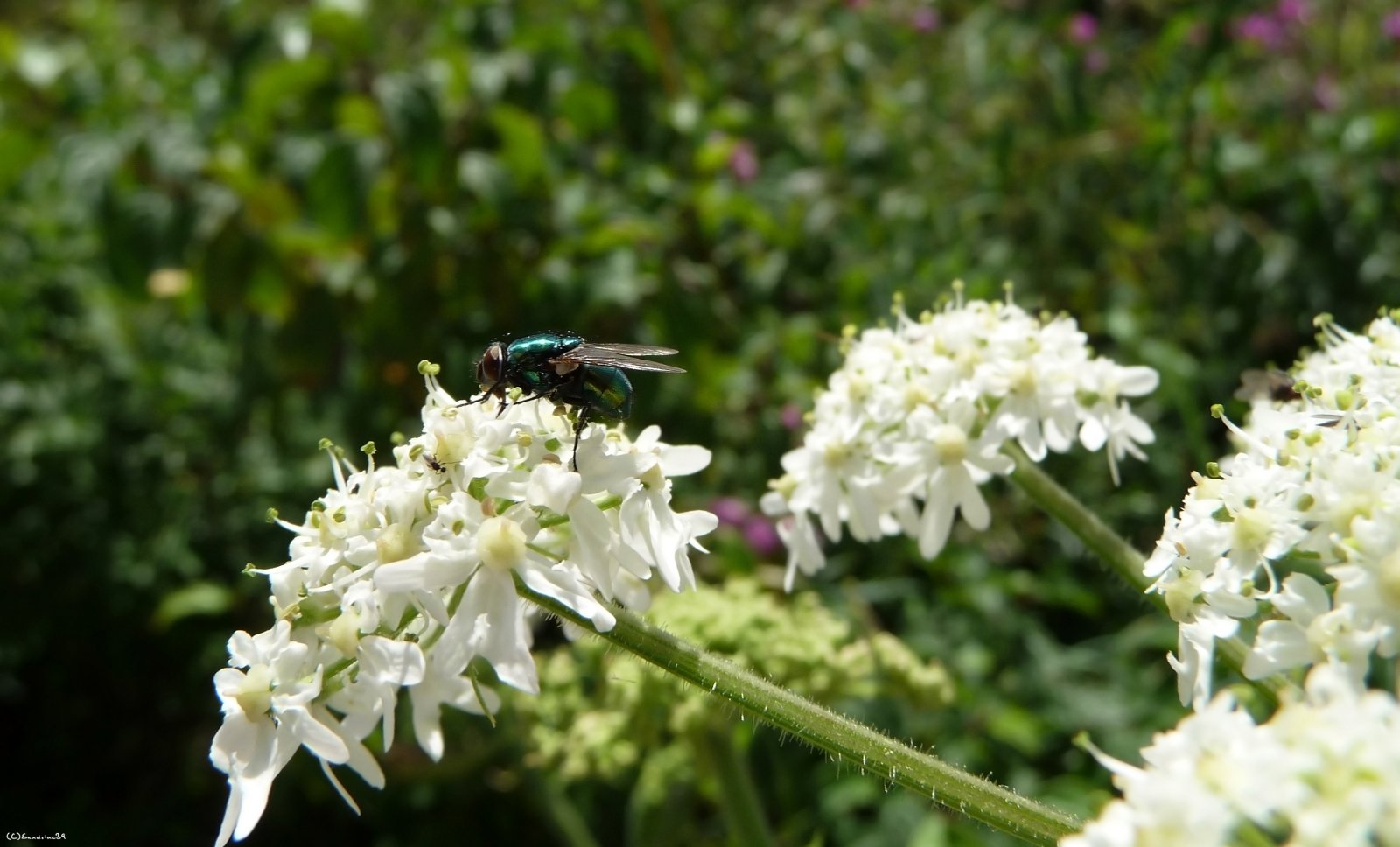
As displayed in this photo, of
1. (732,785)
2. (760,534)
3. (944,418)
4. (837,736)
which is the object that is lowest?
(837,736)

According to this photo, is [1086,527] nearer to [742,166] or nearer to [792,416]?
[792,416]

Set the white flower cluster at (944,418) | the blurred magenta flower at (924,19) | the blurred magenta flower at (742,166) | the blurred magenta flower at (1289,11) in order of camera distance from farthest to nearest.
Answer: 1. the blurred magenta flower at (924,19)
2. the blurred magenta flower at (1289,11)
3. the blurred magenta flower at (742,166)
4. the white flower cluster at (944,418)

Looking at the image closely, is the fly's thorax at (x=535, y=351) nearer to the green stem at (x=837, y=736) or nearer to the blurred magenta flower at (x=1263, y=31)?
the green stem at (x=837, y=736)

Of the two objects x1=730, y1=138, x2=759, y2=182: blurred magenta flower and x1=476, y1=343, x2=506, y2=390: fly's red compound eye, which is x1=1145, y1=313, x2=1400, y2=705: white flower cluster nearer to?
x1=476, y1=343, x2=506, y2=390: fly's red compound eye

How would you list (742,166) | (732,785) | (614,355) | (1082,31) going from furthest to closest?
(1082,31) → (742,166) → (732,785) → (614,355)

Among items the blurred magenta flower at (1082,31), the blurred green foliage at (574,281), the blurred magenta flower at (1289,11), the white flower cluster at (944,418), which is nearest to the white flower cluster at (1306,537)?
the white flower cluster at (944,418)

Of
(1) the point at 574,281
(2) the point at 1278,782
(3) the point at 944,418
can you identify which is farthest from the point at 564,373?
(1) the point at 574,281
